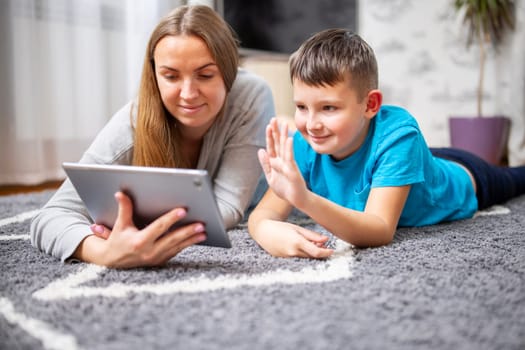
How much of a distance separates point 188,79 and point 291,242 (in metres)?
0.38

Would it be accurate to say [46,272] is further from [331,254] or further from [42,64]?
[42,64]

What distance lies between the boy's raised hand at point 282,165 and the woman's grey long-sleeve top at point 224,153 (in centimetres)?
33

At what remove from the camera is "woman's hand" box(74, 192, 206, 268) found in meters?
0.78

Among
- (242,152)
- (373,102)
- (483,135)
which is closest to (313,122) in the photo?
(373,102)

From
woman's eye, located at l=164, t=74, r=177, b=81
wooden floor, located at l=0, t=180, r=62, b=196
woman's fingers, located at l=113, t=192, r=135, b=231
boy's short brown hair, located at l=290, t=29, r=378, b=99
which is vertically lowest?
wooden floor, located at l=0, t=180, r=62, b=196

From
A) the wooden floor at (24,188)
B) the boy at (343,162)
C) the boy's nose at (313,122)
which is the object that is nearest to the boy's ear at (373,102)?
the boy at (343,162)

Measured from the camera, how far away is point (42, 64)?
2084mm

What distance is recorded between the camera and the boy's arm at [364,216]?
839mm

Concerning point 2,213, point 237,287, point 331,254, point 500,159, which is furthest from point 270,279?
point 500,159

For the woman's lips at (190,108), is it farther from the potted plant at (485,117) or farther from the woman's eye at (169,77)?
the potted plant at (485,117)

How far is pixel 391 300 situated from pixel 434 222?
569 millimetres

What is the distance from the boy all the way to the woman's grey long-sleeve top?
0.09 metres

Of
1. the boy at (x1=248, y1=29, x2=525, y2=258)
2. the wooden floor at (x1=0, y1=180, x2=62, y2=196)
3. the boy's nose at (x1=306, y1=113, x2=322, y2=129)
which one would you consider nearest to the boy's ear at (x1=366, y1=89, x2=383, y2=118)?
the boy at (x1=248, y1=29, x2=525, y2=258)

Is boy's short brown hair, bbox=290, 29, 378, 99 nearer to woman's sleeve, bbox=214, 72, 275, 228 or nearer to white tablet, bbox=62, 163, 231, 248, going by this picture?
woman's sleeve, bbox=214, 72, 275, 228
